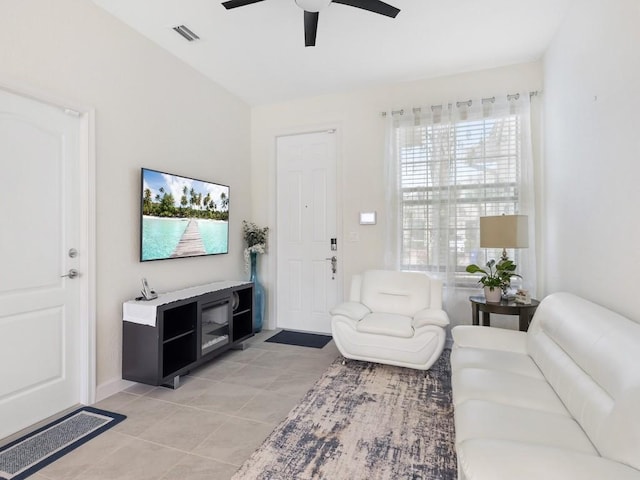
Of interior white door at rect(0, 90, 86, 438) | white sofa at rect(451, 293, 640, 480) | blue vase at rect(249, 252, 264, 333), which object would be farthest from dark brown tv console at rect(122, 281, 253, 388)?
white sofa at rect(451, 293, 640, 480)

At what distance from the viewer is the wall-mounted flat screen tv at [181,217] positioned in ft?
9.60

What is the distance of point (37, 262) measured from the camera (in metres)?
2.24

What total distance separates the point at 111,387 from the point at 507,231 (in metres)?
3.44

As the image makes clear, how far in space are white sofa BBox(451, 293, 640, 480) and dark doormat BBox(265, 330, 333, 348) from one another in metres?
1.92

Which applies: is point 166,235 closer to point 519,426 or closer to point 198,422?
point 198,422

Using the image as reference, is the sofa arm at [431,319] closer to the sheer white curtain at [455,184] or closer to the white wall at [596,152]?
the sheer white curtain at [455,184]

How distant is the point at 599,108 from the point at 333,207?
2.65m

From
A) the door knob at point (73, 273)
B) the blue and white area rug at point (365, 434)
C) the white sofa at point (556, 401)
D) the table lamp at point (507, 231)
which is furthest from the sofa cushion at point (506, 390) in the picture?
the door knob at point (73, 273)

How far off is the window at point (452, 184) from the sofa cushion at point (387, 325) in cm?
85

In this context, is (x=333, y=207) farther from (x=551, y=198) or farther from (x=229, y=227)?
(x=551, y=198)

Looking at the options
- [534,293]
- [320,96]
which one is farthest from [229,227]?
[534,293]

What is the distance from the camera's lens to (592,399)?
1.40 meters

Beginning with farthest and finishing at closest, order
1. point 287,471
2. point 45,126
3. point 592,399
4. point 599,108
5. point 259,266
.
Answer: point 259,266 < point 45,126 < point 599,108 < point 287,471 < point 592,399

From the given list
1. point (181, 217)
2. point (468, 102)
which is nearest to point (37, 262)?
point (181, 217)
